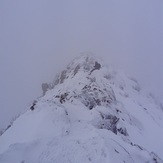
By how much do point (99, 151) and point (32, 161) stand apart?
14.0 feet

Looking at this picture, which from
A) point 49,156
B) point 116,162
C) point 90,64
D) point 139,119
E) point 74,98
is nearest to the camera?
point 116,162

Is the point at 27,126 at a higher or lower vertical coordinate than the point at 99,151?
lower

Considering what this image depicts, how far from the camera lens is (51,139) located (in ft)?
61.8

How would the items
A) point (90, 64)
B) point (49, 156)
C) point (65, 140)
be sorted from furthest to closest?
point (90, 64), point (65, 140), point (49, 156)

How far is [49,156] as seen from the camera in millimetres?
17516

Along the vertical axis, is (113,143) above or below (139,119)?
above

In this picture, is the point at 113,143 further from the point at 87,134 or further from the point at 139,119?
the point at 139,119

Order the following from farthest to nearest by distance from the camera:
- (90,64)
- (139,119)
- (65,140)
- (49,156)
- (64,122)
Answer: (90,64) → (139,119) → (64,122) → (65,140) → (49,156)

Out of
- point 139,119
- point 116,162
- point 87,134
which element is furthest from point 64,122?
point 139,119

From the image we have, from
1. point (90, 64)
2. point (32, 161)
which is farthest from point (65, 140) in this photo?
point (90, 64)

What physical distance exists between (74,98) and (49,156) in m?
12.7

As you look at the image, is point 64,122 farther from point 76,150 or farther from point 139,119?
point 139,119

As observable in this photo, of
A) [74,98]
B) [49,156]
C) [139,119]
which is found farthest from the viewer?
[139,119]

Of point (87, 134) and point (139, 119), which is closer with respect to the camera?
point (87, 134)
